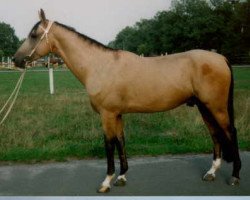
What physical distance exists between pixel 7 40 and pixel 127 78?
202cm

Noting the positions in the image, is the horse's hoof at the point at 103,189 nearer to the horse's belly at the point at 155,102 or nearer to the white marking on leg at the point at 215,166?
the horse's belly at the point at 155,102

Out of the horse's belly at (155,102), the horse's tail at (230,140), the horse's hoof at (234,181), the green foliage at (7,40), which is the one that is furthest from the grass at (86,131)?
the green foliage at (7,40)

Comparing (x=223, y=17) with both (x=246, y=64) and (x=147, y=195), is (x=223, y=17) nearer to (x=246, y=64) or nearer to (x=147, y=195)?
(x=246, y=64)

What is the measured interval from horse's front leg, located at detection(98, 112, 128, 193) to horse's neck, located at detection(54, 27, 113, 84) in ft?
2.03

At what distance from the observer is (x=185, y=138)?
744cm

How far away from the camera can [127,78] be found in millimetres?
5059

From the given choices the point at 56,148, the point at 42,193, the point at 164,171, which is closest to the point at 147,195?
the point at 164,171

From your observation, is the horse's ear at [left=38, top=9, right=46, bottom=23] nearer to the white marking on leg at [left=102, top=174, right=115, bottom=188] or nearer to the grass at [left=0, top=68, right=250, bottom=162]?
the white marking on leg at [left=102, top=174, right=115, bottom=188]

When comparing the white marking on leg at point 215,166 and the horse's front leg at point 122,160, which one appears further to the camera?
the white marking on leg at point 215,166

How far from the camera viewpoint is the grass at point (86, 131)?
22.0 feet

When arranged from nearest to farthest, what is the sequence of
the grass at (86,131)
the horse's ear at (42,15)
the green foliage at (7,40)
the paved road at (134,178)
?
the horse's ear at (42,15), the paved road at (134,178), the green foliage at (7,40), the grass at (86,131)

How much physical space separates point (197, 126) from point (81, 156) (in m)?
2.58

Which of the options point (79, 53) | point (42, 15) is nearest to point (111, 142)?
point (79, 53)

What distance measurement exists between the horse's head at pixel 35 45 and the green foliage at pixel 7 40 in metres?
0.48
